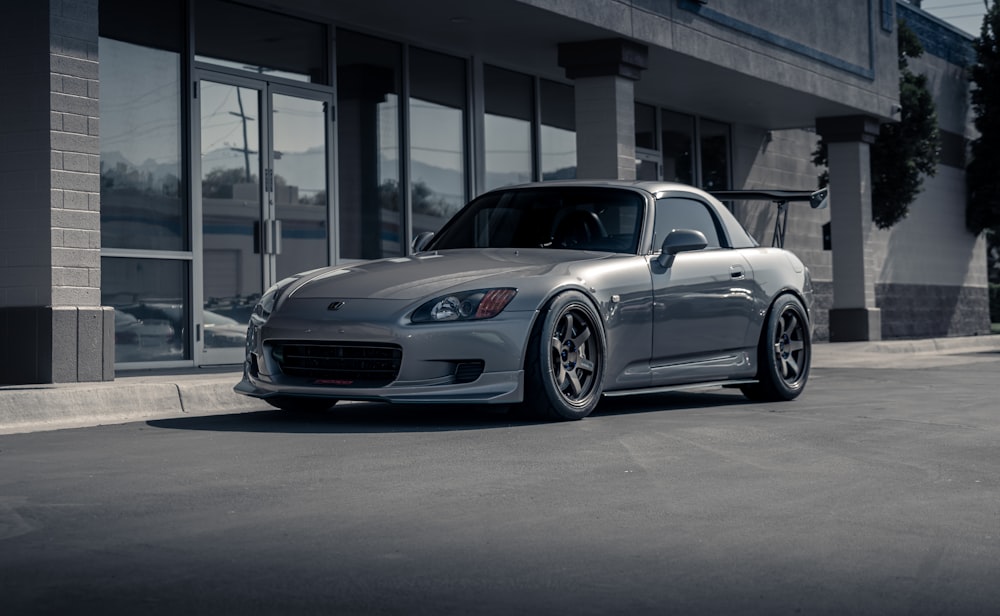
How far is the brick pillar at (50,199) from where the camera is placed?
941cm

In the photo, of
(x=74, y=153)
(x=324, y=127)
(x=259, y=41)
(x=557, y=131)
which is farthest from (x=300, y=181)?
(x=557, y=131)

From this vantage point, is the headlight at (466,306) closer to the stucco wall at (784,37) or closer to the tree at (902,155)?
the stucco wall at (784,37)

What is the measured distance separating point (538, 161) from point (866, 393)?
293 inches

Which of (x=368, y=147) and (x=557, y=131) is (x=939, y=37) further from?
(x=368, y=147)

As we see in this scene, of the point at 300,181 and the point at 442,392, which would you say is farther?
the point at 300,181

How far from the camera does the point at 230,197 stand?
41.5 feet

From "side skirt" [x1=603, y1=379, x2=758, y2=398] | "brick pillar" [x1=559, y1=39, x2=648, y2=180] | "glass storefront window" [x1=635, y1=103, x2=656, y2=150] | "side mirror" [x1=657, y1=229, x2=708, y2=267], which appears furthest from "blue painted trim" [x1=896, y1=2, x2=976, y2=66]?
"side mirror" [x1=657, y1=229, x2=708, y2=267]

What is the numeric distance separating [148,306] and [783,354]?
17.4 feet

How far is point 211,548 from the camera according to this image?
405cm

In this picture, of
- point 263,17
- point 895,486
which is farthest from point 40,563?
point 263,17

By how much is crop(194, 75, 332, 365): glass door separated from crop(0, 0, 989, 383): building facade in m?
0.02

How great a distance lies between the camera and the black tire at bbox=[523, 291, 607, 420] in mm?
7570

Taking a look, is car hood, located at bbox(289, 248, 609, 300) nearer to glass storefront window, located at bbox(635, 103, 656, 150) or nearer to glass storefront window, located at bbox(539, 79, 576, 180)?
glass storefront window, located at bbox(539, 79, 576, 180)

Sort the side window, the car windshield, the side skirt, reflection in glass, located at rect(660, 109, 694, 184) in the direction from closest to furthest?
the side skirt, the car windshield, the side window, reflection in glass, located at rect(660, 109, 694, 184)
